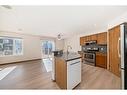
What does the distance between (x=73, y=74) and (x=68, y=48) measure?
16.1 ft

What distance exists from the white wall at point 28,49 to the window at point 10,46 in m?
0.29

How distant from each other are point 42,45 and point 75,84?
6.90 m

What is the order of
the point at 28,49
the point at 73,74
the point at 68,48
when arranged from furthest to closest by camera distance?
the point at 28,49 → the point at 68,48 → the point at 73,74

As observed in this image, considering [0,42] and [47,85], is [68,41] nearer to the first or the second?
[0,42]

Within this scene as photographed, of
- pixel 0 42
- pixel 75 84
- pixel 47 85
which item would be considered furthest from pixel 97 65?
pixel 0 42

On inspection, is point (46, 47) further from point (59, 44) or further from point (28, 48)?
point (28, 48)

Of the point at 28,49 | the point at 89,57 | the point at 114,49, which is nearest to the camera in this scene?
the point at 114,49

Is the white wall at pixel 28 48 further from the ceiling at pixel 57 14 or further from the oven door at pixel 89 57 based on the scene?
the oven door at pixel 89 57

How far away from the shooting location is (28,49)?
8.20 meters

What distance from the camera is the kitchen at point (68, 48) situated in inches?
120

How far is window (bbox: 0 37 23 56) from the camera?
6727 mm

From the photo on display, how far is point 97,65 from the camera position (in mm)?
6023

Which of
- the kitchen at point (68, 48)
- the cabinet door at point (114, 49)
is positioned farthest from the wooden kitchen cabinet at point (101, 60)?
the cabinet door at point (114, 49)

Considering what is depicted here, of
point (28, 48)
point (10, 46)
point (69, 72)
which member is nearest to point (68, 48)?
point (28, 48)
